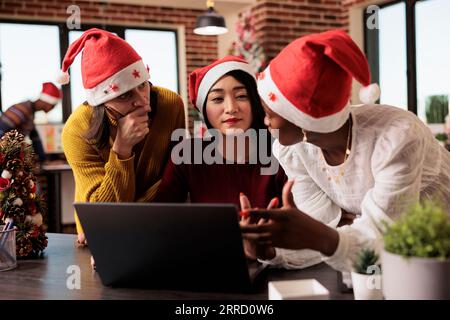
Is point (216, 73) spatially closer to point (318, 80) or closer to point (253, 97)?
point (253, 97)

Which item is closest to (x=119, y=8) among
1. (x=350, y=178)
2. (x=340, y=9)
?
(x=340, y=9)

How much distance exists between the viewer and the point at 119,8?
22.5 ft

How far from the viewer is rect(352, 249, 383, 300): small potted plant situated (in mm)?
1015

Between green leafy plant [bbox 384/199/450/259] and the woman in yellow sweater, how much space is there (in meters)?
1.08

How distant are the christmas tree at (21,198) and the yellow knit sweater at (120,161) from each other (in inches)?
8.2

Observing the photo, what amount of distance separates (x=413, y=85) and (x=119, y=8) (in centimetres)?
378

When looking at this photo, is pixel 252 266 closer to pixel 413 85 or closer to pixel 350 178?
pixel 350 178

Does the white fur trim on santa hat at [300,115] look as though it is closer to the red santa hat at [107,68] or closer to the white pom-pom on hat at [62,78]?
the red santa hat at [107,68]

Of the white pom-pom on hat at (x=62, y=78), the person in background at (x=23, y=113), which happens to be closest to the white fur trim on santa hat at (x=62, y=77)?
the white pom-pom on hat at (x=62, y=78)

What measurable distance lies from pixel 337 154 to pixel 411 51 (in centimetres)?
486

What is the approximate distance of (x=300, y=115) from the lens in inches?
47.0

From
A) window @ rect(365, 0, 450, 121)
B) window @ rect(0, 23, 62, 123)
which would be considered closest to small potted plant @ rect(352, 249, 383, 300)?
window @ rect(365, 0, 450, 121)

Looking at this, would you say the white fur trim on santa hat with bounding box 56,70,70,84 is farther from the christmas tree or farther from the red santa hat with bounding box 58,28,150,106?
the christmas tree

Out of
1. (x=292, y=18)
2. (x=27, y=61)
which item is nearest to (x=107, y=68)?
(x=292, y=18)
